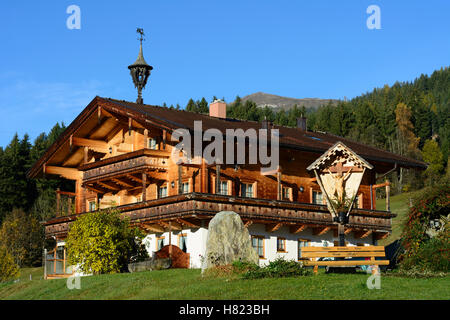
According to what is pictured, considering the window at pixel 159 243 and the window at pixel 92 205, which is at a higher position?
the window at pixel 92 205

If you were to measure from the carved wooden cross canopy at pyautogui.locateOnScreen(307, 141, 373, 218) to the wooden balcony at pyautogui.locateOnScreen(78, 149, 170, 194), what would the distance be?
13561 mm

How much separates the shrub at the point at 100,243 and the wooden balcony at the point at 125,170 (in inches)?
167

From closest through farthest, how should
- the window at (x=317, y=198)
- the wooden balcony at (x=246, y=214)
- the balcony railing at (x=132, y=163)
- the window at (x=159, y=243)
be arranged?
the wooden balcony at (x=246, y=214) → the window at (x=159, y=243) → the balcony railing at (x=132, y=163) → the window at (x=317, y=198)

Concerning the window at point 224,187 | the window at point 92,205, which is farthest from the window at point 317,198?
the window at point 92,205

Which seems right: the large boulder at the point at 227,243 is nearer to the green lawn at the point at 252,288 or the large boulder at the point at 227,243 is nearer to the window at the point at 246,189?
the green lawn at the point at 252,288

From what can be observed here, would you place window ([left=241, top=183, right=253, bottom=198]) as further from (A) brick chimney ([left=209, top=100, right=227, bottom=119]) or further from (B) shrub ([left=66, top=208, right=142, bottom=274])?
(A) brick chimney ([left=209, top=100, right=227, bottom=119])

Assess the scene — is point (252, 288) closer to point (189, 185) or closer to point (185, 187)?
point (189, 185)

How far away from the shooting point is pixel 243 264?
84.8 feet

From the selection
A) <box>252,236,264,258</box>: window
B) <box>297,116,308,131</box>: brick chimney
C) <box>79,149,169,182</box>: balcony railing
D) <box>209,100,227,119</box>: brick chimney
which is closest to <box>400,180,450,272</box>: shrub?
<box>252,236,264,258</box>: window

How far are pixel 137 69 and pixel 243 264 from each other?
25.7 m

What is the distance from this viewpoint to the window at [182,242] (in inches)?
1480

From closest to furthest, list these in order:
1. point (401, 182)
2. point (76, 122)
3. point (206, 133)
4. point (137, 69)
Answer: point (206, 133) → point (76, 122) → point (137, 69) → point (401, 182)
